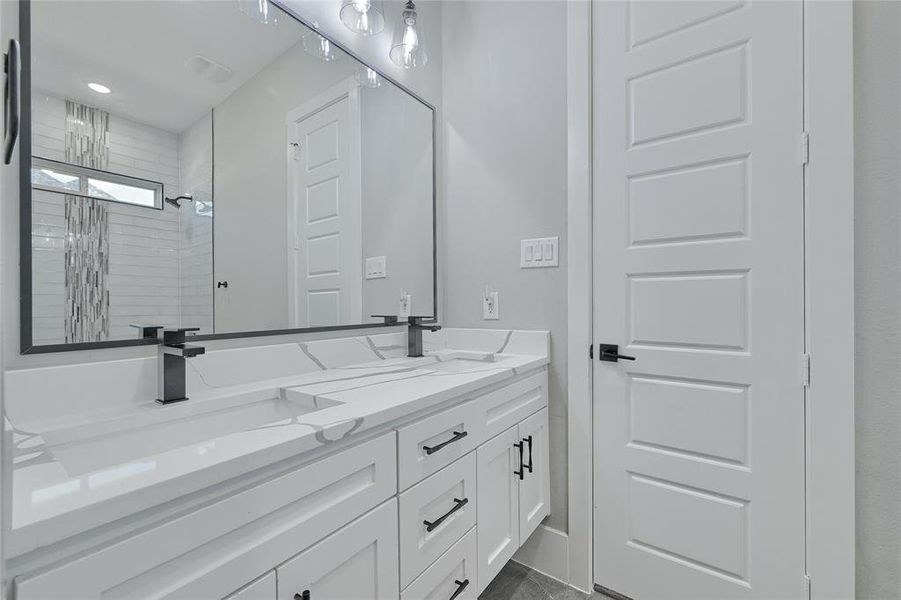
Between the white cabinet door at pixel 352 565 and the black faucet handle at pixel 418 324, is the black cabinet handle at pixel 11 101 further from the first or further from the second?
the black faucet handle at pixel 418 324

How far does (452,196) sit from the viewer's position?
1946mm

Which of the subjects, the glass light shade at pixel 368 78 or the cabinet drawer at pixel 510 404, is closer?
the cabinet drawer at pixel 510 404

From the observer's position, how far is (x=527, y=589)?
1548 millimetres

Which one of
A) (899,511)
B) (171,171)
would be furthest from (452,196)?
(899,511)

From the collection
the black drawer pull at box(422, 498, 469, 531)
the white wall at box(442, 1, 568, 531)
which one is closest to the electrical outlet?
the white wall at box(442, 1, 568, 531)

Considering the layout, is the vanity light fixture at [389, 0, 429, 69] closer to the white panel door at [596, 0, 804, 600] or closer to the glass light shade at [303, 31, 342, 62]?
the glass light shade at [303, 31, 342, 62]

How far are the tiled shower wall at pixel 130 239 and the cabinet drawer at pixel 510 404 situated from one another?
818mm

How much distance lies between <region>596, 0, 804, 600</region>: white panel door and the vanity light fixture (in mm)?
695

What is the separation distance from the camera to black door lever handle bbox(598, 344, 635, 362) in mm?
1498

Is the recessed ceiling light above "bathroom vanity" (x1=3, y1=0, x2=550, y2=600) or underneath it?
above

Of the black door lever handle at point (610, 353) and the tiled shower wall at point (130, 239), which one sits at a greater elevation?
the tiled shower wall at point (130, 239)

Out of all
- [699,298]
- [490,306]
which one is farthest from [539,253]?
[699,298]

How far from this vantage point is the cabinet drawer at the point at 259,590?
2.09 feet

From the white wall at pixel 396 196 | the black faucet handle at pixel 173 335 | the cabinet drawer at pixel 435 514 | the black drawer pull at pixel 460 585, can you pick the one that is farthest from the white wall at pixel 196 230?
the black drawer pull at pixel 460 585
